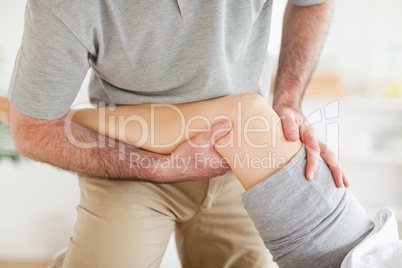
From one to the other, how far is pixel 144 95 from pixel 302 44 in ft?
1.87

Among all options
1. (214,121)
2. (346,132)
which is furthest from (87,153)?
(346,132)

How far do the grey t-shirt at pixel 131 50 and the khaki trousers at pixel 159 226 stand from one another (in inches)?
10.0

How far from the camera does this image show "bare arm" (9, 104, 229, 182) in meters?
1.14

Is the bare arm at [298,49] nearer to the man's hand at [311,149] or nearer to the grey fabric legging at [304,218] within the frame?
the man's hand at [311,149]

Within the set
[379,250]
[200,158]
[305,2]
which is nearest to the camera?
[379,250]

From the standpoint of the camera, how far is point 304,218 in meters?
0.92

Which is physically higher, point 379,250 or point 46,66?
point 46,66

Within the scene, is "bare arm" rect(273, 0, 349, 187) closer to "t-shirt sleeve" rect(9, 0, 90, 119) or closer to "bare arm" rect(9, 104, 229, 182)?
"bare arm" rect(9, 104, 229, 182)

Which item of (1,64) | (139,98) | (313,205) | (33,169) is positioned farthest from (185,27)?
(33,169)

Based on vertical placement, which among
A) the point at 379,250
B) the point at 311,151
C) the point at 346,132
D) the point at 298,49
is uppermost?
the point at 298,49

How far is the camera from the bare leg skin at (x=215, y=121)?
0.99 m

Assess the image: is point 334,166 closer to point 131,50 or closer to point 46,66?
point 131,50

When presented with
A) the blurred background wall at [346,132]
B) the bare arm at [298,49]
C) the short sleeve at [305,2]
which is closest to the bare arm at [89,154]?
the bare arm at [298,49]

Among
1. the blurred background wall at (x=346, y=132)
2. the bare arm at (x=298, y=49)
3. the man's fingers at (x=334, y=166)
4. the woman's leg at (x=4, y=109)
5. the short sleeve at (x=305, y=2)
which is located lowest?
the blurred background wall at (x=346, y=132)
